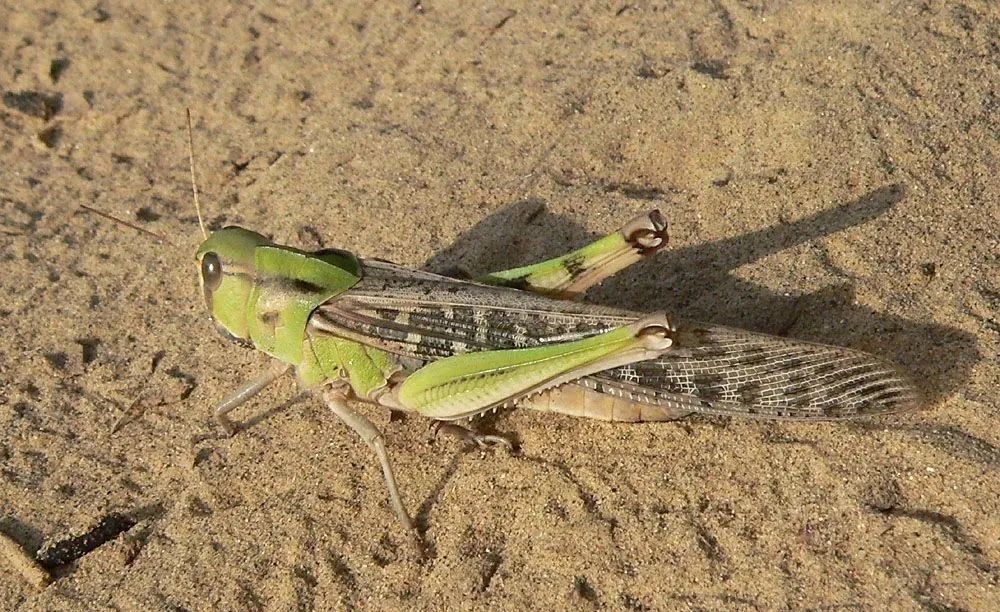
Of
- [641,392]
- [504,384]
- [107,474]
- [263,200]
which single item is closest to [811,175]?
[641,392]

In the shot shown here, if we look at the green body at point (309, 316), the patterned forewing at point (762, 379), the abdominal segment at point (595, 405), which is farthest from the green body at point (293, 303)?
the patterned forewing at point (762, 379)

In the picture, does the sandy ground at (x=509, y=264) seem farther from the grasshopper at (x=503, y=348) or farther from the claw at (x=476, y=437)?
the grasshopper at (x=503, y=348)

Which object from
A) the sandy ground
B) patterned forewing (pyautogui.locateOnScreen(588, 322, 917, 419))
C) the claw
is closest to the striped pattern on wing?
patterned forewing (pyautogui.locateOnScreen(588, 322, 917, 419))

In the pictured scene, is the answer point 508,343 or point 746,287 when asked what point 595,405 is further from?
point 746,287

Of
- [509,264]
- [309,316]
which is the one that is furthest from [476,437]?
[509,264]

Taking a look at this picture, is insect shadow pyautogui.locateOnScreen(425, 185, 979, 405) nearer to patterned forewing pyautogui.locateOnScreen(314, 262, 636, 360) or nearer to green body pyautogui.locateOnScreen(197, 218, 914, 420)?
green body pyautogui.locateOnScreen(197, 218, 914, 420)

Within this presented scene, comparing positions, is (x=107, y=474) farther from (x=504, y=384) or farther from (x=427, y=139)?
(x=427, y=139)

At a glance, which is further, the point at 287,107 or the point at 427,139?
the point at 287,107
